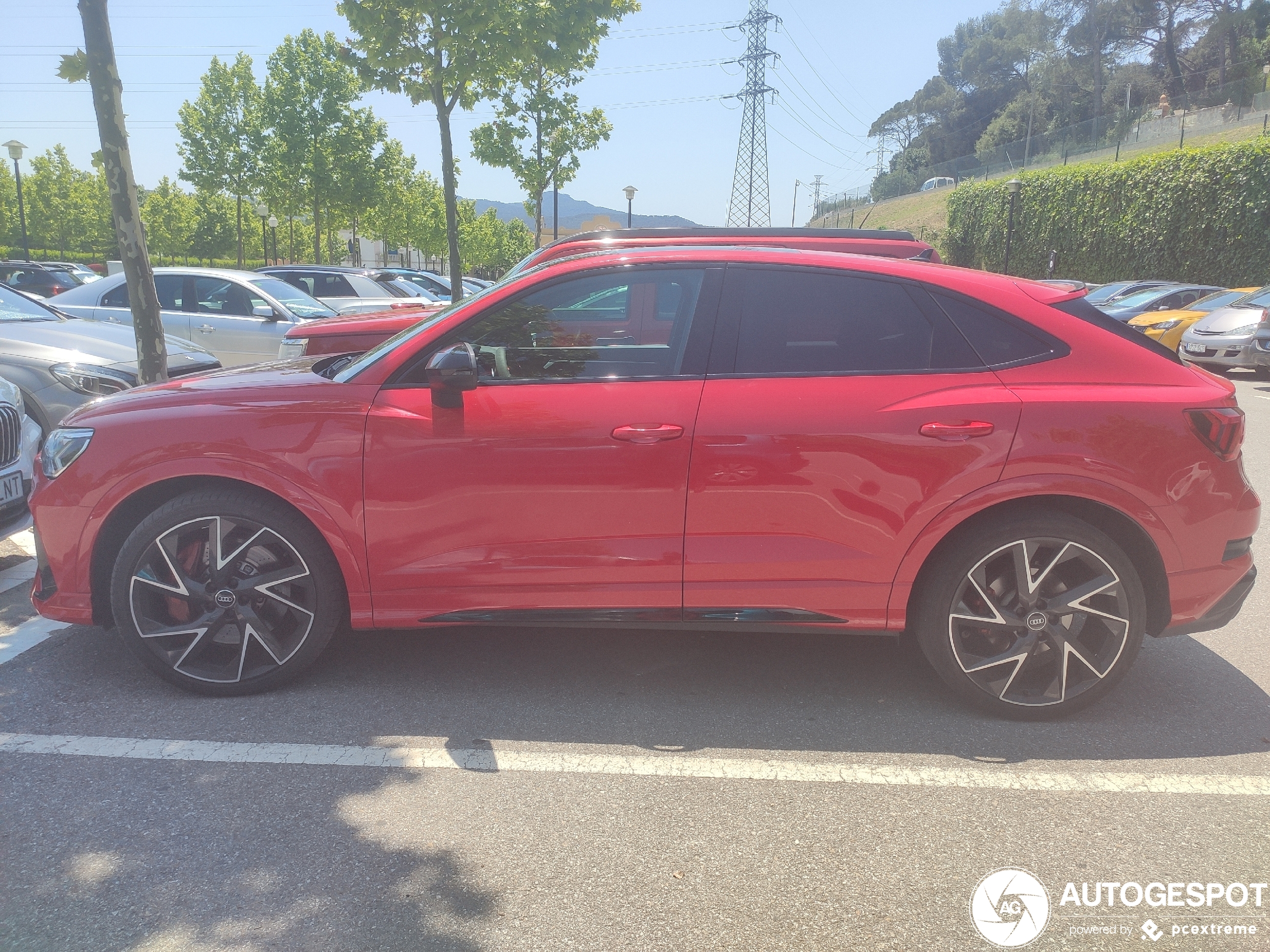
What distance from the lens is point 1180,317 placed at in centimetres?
1736

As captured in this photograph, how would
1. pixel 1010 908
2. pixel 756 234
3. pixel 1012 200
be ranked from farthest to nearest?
pixel 1012 200
pixel 756 234
pixel 1010 908

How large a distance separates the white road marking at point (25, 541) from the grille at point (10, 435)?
756 mm

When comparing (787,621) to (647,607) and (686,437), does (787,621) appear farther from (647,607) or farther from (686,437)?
(686,437)

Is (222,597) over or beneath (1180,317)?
beneath

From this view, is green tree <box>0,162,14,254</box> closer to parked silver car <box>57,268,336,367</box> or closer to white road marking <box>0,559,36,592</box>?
parked silver car <box>57,268,336,367</box>

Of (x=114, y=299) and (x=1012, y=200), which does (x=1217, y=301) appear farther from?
(x=1012, y=200)

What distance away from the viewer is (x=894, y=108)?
408 ft

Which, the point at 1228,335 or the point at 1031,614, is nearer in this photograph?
the point at 1031,614

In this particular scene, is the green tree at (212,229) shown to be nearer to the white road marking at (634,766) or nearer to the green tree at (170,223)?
the green tree at (170,223)

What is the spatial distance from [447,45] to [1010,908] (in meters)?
12.7

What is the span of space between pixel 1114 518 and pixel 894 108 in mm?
134304

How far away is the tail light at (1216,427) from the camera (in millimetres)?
3338

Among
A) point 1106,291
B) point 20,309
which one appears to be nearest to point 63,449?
point 20,309

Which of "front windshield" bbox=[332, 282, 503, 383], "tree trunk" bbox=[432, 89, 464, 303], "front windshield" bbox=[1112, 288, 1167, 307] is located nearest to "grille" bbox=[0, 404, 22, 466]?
"front windshield" bbox=[332, 282, 503, 383]
